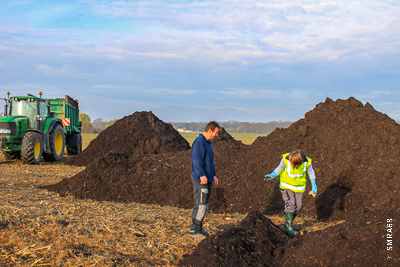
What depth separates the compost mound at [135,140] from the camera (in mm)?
14625

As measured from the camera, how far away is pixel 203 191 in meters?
4.77

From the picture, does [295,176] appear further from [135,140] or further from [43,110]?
[43,110]

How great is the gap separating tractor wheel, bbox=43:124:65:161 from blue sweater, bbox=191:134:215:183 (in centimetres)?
1103

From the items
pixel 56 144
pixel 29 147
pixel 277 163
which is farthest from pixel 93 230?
pixel 56 144

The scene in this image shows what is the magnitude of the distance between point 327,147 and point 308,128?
2.90 ft

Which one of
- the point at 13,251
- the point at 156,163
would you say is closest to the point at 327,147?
the point at 156,163

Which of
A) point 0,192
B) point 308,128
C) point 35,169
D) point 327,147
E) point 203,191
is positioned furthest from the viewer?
point 35,169

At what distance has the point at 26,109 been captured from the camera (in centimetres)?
1327

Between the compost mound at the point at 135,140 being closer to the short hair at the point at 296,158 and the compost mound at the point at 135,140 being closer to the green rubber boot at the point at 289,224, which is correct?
the green rubber boot at the point at 289,224

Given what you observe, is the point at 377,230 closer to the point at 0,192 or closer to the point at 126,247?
the point at 126,247

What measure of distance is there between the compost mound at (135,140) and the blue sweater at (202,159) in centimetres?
960

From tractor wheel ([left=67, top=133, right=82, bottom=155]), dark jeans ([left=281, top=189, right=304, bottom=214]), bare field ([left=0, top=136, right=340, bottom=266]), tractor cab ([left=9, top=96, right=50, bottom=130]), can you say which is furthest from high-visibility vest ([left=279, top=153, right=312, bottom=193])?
tractor wheel ([left=67, top=133, right=82, bottom=155])

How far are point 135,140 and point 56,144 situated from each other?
12.1 feet

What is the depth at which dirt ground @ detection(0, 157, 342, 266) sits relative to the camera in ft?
13.0
